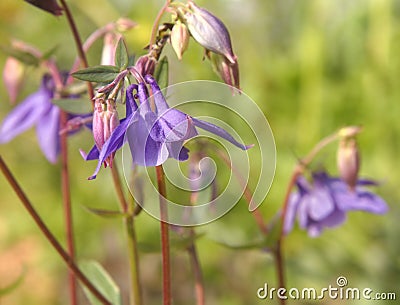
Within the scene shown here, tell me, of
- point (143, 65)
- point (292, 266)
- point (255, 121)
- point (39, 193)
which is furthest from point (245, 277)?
point (143, 65)

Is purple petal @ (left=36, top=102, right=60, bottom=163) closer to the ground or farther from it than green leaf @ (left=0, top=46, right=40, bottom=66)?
closer to the ground

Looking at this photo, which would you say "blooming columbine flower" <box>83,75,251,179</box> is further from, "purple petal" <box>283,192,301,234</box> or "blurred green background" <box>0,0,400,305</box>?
"blurred green background" <box>0,0,400,305</box>

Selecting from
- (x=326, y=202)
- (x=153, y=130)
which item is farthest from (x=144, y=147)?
(x=326, y=202)

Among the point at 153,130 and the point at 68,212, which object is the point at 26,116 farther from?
the point at 153,130

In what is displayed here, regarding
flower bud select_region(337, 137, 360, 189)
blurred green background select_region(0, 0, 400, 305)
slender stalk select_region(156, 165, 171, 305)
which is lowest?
slender stalk select_region(156, 165, 171, 305)

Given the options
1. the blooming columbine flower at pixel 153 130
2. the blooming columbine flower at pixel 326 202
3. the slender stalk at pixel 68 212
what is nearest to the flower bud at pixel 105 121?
the blooming columbine flower at pixel 153 130

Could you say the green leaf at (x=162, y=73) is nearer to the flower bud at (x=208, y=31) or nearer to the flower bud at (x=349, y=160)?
the flower bud at (x=208, y=31)

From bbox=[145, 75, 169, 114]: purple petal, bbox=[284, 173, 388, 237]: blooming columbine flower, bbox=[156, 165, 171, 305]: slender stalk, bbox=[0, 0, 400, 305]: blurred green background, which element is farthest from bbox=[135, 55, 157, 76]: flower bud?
bbox=[0, 0, 400, 305]: blurred green background
